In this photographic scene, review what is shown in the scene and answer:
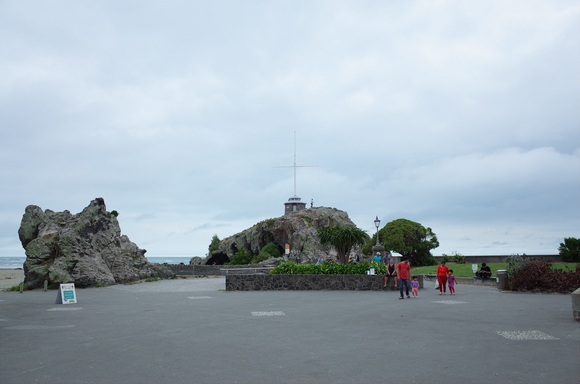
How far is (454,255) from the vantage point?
59.5 m

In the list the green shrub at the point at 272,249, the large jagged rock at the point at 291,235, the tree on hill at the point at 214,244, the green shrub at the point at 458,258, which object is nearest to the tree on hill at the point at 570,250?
the green shrub at the point at 458,258

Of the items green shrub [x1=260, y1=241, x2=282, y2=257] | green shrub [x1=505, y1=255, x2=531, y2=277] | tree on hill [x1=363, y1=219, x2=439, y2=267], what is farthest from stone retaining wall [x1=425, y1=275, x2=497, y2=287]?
green shrub [x1=260, y1=241, x2=282, y2=257]

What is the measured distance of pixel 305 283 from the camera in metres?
23.5

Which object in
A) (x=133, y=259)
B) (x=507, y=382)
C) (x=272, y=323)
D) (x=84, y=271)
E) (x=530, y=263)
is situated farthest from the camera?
(x=133, y=259)

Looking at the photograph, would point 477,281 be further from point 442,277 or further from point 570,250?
point 570,250

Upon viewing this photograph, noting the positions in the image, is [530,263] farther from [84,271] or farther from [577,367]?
[84,271]

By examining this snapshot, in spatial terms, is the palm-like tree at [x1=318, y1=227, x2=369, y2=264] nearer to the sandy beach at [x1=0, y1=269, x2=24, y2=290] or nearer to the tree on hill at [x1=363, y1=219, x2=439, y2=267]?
the sandy beach at [x1=0, y1=269, x2=24, y2=290]

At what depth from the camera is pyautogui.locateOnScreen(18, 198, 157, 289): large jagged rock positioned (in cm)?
2511

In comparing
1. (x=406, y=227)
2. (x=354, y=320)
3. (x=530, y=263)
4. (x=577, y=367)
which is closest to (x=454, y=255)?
(x=406, y=227)

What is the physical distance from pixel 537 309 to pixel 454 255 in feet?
159

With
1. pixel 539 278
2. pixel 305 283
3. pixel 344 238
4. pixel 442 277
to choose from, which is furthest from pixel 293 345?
pixel 344 238

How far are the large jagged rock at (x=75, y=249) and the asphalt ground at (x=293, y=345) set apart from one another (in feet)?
38.6

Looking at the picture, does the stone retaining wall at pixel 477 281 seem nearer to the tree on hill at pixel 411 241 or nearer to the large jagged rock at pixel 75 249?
the large jagged rock at pixel 75 249

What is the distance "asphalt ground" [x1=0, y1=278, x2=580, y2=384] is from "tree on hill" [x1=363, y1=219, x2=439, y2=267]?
53999 mm
